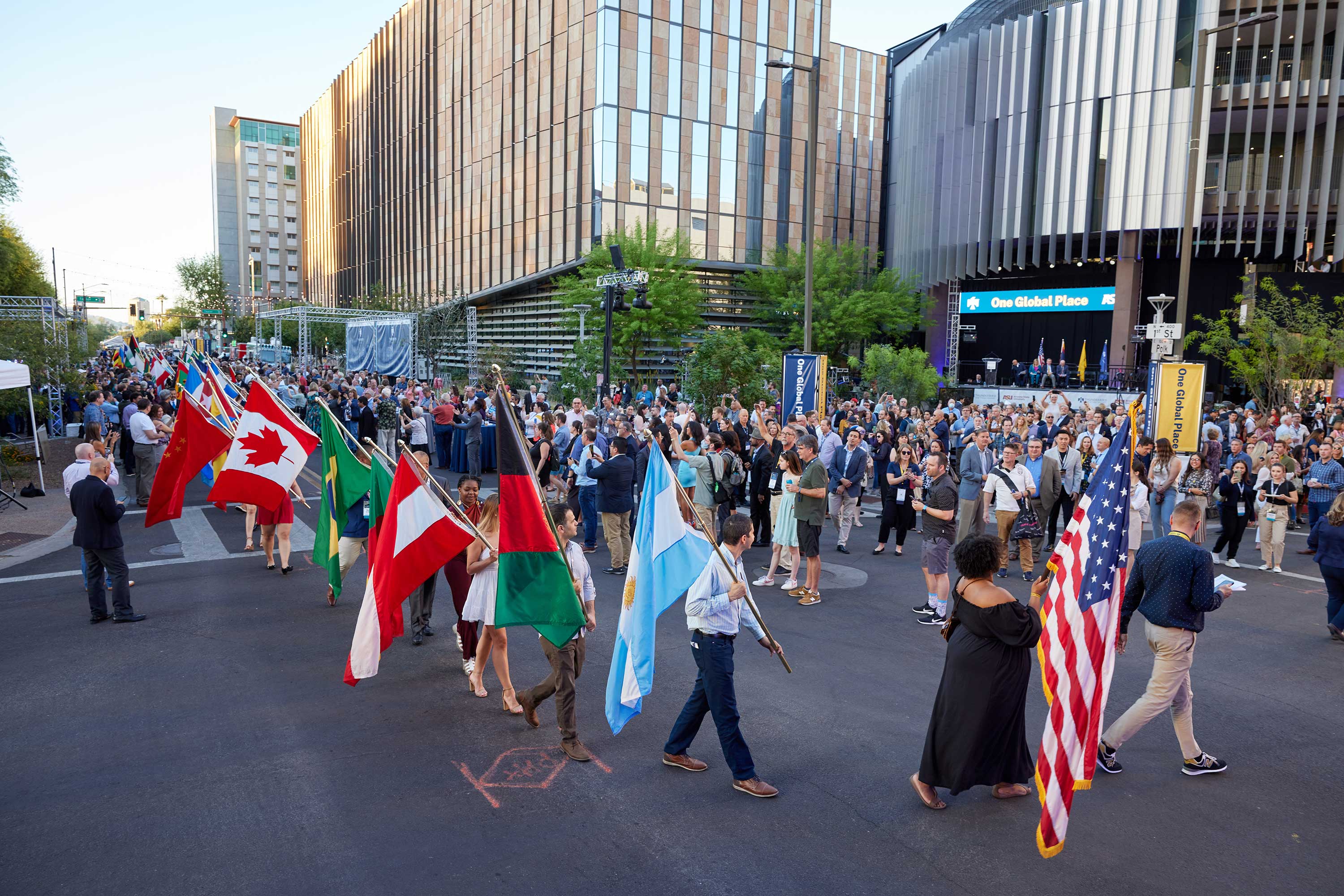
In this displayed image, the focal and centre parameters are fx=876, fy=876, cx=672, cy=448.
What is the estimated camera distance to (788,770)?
591 cm

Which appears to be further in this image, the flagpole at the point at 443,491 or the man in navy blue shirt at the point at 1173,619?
the flagpole at the point at 443,491

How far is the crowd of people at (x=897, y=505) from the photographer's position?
215 inches

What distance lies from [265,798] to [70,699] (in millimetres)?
2733

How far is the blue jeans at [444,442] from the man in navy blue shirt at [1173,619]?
1668 centimetres

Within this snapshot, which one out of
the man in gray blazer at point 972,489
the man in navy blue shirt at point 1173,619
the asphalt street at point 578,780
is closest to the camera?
the asphalt street at point 578,780

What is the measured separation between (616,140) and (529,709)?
3501cm

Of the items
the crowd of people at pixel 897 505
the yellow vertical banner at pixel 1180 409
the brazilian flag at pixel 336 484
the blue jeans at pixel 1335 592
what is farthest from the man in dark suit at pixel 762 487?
the blue jeans at pixel 1335 592

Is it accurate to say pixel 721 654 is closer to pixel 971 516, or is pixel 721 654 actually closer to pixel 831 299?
pixel 971 516

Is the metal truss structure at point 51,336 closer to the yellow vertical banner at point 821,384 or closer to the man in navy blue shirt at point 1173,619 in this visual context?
the yellow vertical banner at point 821,384

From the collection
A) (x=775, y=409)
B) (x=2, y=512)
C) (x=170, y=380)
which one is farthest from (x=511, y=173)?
(x=2, y=512)

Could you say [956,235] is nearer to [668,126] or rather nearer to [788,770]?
[668,126]

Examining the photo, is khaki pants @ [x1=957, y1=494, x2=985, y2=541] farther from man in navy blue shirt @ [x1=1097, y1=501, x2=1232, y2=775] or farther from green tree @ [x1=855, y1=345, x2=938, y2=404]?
green tree @ [x1=855, y1=345, x2=938, y2=404]

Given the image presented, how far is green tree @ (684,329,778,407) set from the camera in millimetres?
22625

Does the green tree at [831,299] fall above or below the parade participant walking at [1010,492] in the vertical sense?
above
